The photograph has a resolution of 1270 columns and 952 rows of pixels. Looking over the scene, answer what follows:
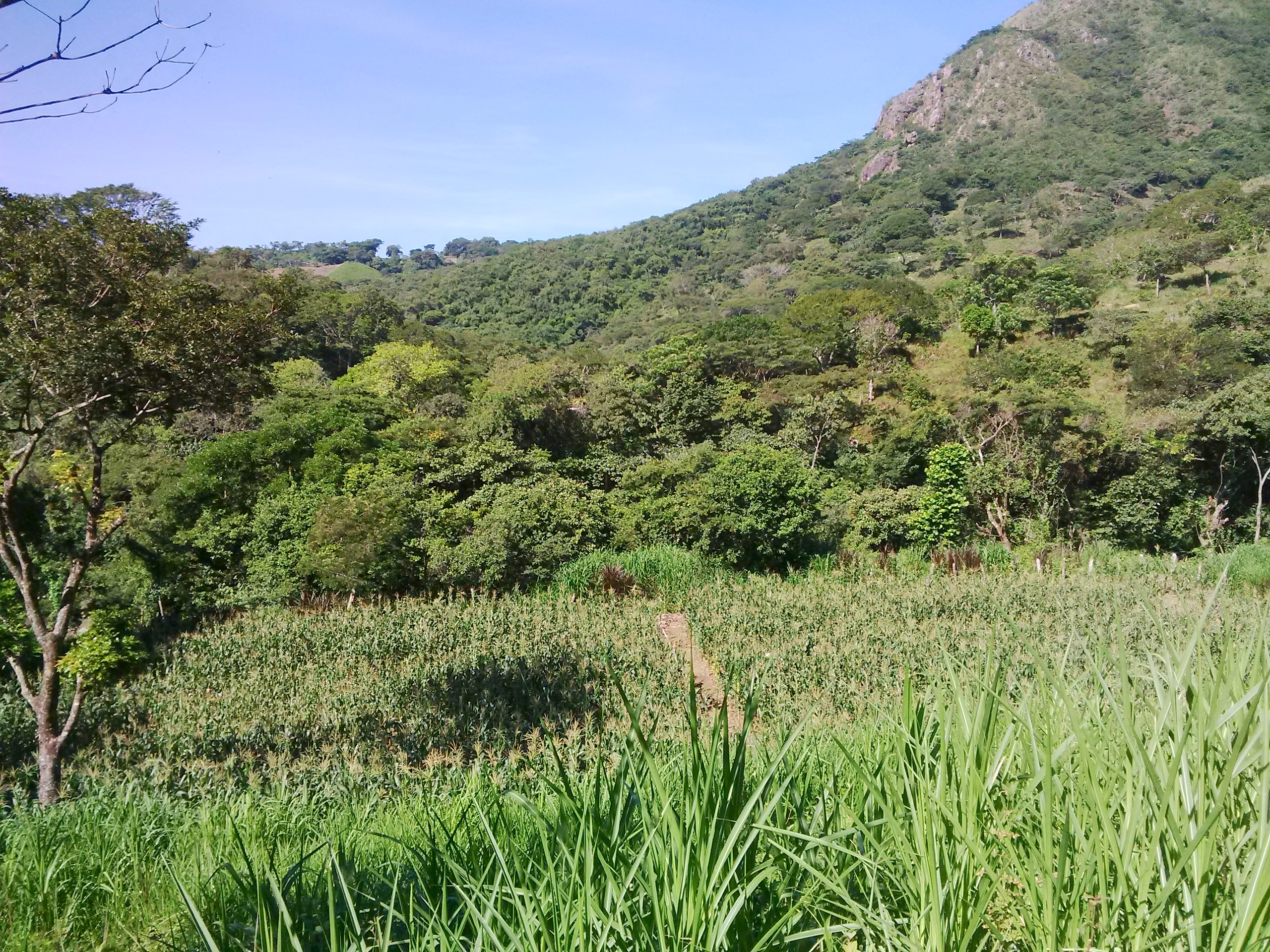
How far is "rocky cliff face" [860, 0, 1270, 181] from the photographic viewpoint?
54.8m

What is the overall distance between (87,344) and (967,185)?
61.2m

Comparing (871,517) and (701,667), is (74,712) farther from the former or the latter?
(871,517)

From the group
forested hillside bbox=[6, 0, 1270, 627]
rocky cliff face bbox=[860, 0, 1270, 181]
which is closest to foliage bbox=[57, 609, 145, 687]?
forested hillside bbox=[6, 0, 1270, 627]

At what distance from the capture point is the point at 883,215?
5125 cm

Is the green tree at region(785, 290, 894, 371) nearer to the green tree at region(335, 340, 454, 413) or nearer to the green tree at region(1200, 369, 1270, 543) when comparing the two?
the green tree at region(1200, 369, 1270, 543)

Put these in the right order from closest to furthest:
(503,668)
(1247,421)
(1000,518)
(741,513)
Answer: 1. (503,668)
2. (741,513)
3. (1247,421)
4. (1000,518)

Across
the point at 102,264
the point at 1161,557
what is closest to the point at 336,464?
the point at 102,264

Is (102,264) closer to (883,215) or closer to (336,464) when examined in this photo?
(336,464)

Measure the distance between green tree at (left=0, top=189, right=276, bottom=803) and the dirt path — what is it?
4393mm

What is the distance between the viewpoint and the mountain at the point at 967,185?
145 ft

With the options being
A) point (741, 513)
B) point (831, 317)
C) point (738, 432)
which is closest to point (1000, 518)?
point (738, 432)

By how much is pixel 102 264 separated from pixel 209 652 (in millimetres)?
5890

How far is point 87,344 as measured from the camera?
182 inches

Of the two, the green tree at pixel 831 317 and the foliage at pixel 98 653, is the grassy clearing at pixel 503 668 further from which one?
the green tree at pixel 831 317
